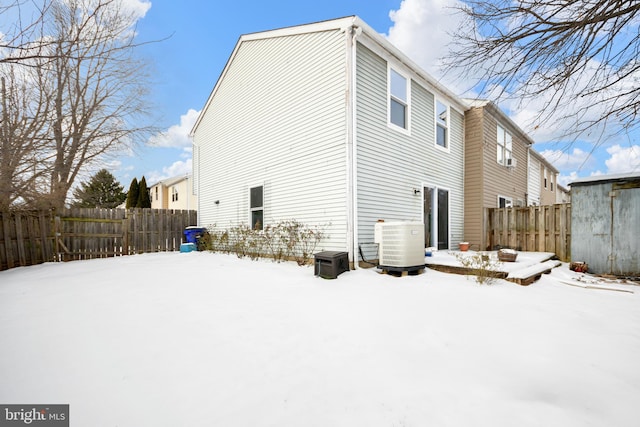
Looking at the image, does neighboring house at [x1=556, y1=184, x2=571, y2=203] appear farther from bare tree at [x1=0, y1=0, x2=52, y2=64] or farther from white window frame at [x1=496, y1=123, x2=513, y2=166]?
bare tree at [x1=0, y1=0, x2=52, y2=64]

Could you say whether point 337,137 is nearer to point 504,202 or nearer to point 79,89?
point 79,89

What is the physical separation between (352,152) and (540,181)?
1522cm

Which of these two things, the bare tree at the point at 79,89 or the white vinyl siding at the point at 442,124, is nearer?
the bare tree at the point at 79,89

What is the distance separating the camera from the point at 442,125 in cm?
927

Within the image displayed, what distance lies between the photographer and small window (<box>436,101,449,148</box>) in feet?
29.8

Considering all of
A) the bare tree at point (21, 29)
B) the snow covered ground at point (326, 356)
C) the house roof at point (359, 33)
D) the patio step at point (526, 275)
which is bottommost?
the snow covered ground at point (326, 356)

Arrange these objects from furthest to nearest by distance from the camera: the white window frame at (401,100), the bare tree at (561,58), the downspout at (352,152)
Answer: the white window frame at (401,100) → the downspout at (352,152) → the bare tree at (561,58)

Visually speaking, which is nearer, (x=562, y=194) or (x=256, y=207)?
(x=256, y=207)

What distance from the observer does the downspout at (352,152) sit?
20.2 ft

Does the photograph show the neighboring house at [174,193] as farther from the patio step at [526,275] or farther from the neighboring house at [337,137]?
the patio step at [526,275]

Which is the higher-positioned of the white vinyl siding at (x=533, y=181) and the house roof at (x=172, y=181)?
the house roof at (x=172, y=181)

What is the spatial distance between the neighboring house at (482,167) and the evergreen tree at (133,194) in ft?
94.8

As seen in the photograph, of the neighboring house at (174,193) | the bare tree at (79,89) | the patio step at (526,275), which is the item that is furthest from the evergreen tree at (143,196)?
the patio step at (526,275)

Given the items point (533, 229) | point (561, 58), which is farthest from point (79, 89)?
point (533, 229)
